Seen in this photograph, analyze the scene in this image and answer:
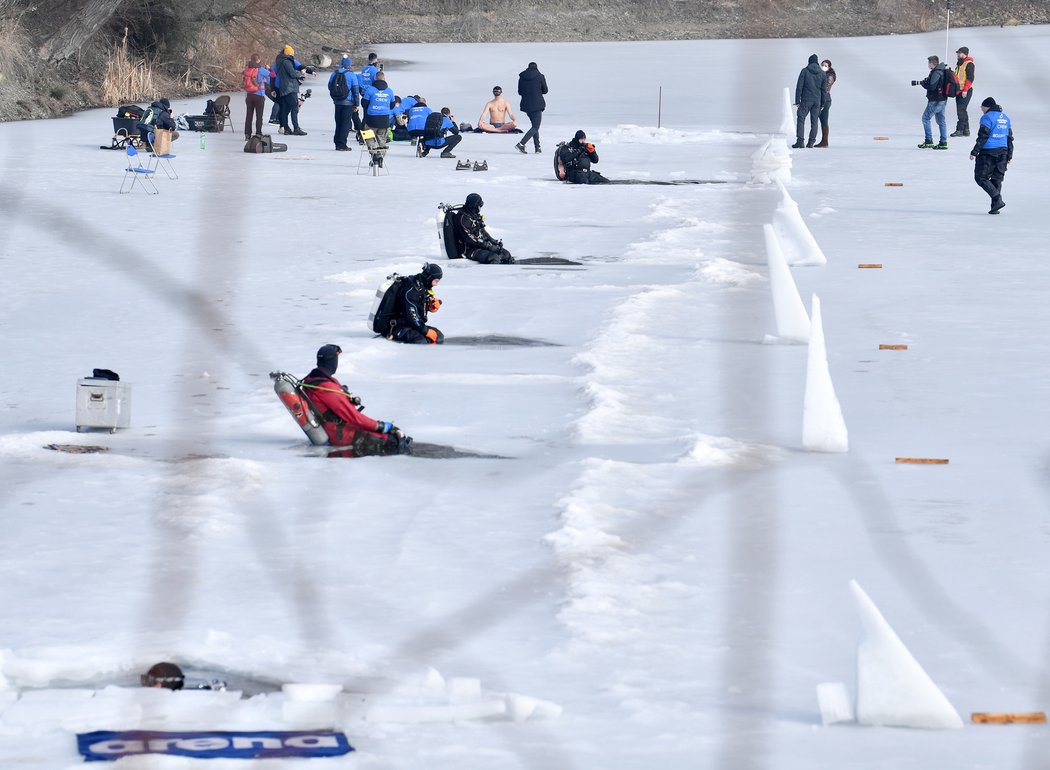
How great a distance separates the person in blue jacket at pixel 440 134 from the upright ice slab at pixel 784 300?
1643cm

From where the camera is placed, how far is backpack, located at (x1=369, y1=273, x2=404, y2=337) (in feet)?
46.6

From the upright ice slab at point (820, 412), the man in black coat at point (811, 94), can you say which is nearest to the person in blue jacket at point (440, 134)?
the man in black coat at point (811, 94)

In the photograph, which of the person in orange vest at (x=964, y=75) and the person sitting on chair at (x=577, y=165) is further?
the person in orange vest at (x=964, y=75)

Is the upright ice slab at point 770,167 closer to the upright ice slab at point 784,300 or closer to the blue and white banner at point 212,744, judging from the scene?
the upright ice slab at point 784,300

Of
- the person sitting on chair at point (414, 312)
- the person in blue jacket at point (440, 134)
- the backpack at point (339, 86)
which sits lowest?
the person sitting on chair at point (414, 312)

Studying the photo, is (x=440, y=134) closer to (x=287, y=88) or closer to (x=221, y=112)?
(x=287, y=88)

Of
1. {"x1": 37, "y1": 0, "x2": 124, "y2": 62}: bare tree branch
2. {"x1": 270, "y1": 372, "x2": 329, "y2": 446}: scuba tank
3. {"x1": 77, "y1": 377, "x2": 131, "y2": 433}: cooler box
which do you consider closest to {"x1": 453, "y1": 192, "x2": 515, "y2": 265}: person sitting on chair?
{"x1": 77, "y1": 377, "x2": 131, "y2": 433}: cooler box

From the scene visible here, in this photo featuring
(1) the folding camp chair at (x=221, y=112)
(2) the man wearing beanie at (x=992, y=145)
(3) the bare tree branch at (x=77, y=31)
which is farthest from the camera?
(3) the bare tree branch at (x=77, y=31)

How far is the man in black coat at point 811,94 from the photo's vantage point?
97.7 ft

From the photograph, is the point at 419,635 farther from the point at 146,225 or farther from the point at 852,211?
the point at 852,211

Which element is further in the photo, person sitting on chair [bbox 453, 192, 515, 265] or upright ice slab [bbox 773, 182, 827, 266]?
person sitting on chair [bbox 453, 192, 515, 265]

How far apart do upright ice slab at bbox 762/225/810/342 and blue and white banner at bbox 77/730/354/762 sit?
28.0ft

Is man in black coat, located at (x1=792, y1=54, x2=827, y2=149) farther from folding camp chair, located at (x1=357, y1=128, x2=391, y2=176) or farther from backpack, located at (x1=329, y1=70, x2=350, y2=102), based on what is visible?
backpack, located at (x1=329, y1=70, x2=350, y2=102)

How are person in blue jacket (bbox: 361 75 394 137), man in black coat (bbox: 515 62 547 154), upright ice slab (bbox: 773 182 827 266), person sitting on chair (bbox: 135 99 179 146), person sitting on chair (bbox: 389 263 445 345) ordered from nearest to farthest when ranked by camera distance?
1. person sitting on chair (bbox: 389 263 445 345)
2. upright ice slab (bbox: 773 182 827 266)
3. person in blue jacket (bbox: 361 75 394 137)
4. person sitting on chair (bbox: 135 99 179 146)
5. man in black coat (bbox: 515 62 547 154)
